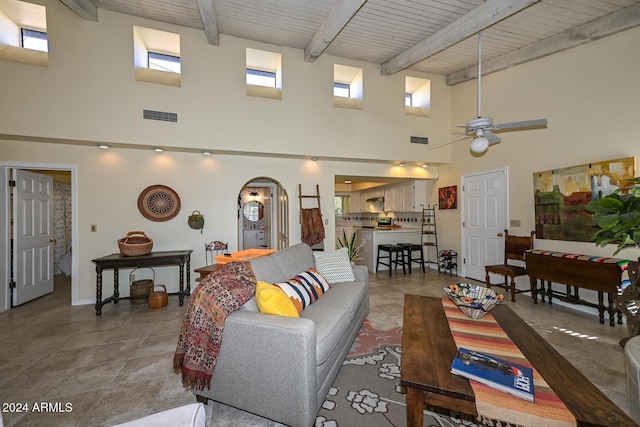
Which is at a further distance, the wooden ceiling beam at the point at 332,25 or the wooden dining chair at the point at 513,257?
the wooden dining chair at the point at 513,257

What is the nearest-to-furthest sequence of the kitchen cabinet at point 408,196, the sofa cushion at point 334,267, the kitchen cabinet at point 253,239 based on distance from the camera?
1. the sofa cushion at point 334,267
2. the kitchen cabinet at point 408,196
3. the kitchen cabinet at point 253,239

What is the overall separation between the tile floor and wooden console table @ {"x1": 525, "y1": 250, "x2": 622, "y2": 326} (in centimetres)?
20

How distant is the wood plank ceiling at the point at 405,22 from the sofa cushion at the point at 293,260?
2.91m

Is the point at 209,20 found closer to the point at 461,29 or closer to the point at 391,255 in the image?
the point at 461,29

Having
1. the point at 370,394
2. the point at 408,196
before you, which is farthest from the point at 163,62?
the point at 408,196

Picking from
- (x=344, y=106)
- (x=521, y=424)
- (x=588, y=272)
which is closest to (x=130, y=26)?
(x=344, y=106)

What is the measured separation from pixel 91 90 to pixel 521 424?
540 cm

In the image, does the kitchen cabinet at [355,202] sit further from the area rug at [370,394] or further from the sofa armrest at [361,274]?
the area rug at [370,394]

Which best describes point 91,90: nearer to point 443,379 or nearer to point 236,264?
point 236,264

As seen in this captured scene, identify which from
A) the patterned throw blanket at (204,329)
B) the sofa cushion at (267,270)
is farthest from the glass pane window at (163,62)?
the patterned throw blanket at (204,329)

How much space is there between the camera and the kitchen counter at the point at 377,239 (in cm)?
600

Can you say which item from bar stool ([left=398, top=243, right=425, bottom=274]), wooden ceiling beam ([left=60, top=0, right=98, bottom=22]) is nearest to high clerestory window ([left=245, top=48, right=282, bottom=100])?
wooden ceiling beam ([left=60, top=0, right=98, bottom=22])

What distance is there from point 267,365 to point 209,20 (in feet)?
13.6

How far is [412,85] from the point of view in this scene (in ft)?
19.3
